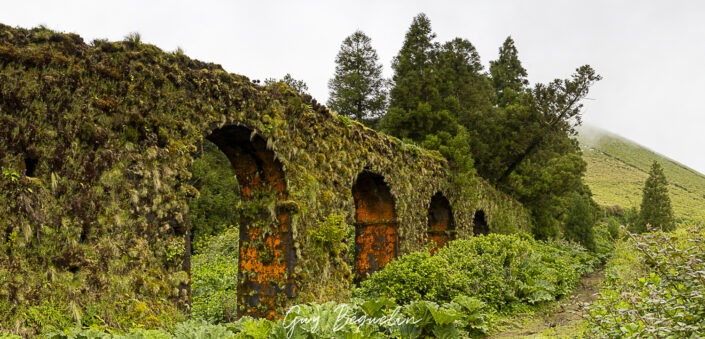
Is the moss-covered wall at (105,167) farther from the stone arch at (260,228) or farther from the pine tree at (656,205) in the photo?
the pine tree at (656,205)

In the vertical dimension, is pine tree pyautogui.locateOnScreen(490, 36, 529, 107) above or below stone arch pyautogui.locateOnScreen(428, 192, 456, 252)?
above

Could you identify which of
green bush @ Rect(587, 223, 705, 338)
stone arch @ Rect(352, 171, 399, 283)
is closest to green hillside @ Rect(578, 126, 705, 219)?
stone arch @ Rect(352, 171, 399, 283)

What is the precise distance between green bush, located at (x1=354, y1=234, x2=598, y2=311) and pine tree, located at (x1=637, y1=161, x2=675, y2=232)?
60.8ft

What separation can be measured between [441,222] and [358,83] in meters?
13.6

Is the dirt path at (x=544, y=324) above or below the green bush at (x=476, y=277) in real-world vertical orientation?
below

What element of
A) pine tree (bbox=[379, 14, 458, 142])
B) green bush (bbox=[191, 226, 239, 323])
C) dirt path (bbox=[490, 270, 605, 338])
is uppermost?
pine tree (bbox=[379, 14, 458, 142])

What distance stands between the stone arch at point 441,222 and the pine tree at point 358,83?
38.8 ft

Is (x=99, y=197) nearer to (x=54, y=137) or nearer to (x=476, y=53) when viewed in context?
(x=54, y=137)

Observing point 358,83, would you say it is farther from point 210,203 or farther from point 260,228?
point 260,228

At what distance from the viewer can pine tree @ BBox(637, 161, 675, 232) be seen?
989 inches

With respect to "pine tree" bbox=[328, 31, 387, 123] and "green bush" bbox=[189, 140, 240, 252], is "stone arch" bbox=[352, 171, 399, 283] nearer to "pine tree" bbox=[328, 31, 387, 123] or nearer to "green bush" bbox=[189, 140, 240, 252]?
"green bush" bbox=[189, 140, 240, 252]

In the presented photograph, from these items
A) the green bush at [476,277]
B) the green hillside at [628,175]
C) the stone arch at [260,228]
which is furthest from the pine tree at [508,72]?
the green hillside at [628,175]

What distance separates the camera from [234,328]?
13.8 feet

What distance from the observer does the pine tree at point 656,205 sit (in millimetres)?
25111
